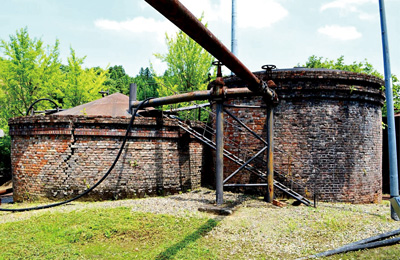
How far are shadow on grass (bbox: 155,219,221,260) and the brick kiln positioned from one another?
3.47 m

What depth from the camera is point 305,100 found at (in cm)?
930

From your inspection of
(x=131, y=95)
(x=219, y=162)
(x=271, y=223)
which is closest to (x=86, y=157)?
(x=131, y=95)

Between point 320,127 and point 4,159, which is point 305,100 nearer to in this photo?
point 320,127

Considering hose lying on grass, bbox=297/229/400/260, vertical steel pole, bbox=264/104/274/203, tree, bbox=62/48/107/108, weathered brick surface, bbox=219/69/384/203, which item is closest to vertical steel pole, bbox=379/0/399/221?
hose lying on grass, bbox=297/229/400/260

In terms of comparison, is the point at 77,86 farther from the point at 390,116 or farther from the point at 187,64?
the point at 390,116

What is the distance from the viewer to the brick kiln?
28.5 ft

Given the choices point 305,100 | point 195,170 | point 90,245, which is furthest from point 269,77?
point 90,245

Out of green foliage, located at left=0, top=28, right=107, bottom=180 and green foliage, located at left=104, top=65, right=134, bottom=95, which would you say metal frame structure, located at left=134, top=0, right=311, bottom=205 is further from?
green foliage, located at left=104, top=65, right=134, bottom=95

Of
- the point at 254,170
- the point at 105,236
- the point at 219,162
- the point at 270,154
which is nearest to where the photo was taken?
the point at 105,236

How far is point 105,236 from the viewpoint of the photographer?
5.77 m

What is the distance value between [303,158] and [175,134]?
422cm

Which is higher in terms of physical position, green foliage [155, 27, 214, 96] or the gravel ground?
green foliage [155, 27, 214, 96]

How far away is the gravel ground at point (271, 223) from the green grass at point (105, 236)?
1.37ft

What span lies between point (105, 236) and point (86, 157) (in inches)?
141
